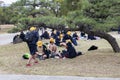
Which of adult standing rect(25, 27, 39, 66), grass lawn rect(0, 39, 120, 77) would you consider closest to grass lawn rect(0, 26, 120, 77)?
grass lawn rect(0, 39, 120, 77)

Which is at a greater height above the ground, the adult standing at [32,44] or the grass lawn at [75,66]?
the adult standing at [32,44]

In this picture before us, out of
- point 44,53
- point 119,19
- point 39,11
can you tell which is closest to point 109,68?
point 119,19

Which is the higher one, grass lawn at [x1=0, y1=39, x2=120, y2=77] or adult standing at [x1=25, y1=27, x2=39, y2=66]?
adult standing at [x1=25, y1=27, x2=39, y2=66]

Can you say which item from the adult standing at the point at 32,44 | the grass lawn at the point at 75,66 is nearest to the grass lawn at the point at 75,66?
the grass lawn at the point at 75,66

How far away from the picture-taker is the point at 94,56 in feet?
50.5

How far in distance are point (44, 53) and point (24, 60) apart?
34.8 inches

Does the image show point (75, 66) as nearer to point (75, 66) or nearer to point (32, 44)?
point (75, 66)

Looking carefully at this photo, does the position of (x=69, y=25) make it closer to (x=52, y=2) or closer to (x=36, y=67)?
(x=36, y=67)

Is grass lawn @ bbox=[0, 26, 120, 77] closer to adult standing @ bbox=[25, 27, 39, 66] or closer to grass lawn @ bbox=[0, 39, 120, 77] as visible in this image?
grass lawn @ bbox=[0, 39, 120, 77]

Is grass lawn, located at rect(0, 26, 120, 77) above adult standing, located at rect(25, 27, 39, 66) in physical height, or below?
below

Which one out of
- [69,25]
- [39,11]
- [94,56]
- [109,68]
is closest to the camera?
[109,68]

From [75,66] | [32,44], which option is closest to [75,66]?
[75,66]

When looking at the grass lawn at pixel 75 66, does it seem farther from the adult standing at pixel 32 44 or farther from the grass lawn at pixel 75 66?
the adult standing at pixel 32 44

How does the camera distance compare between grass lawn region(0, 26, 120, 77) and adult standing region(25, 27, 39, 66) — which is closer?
grass lawn region(0, 26, 120, 77)
